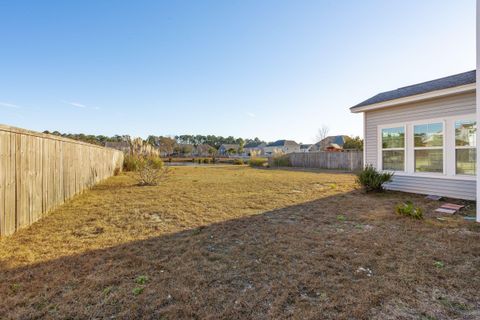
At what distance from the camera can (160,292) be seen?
2059 mm

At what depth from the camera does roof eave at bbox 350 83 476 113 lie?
542 centimetres

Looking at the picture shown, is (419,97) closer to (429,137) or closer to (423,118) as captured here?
(423,118)

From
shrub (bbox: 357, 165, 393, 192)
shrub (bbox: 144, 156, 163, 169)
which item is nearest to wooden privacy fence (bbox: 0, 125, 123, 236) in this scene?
shrub (bbox: 144, 156, 163, 169)

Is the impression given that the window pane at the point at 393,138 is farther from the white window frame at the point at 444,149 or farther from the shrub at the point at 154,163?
the shrub at the point at 154,163

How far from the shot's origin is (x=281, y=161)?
22.8 meters

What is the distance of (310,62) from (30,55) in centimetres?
1112

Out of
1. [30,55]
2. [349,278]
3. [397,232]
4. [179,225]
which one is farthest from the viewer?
[30,55]

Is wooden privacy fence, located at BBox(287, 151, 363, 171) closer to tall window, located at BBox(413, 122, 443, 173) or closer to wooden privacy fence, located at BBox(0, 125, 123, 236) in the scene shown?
tall window, located at BBox(413, 122, 443, 173)

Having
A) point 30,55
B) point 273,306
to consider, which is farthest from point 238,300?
point 30,55

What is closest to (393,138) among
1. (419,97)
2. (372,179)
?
(419,97)

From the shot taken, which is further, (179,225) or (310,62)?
(310,62)

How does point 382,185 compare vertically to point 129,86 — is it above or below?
below

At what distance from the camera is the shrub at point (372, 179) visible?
6879mm

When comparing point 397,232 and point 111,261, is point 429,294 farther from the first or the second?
point 111,261
